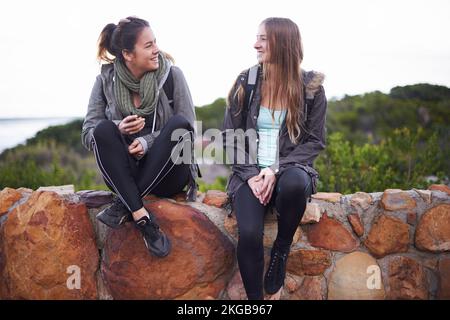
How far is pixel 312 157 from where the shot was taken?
2.42 m

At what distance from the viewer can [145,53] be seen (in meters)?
2.44

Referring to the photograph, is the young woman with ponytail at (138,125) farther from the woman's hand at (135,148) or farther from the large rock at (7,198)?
the large rock at (7,198)

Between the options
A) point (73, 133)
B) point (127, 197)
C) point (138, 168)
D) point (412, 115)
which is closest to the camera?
point (127, 197)

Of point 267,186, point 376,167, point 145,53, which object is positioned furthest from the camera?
point 376,167

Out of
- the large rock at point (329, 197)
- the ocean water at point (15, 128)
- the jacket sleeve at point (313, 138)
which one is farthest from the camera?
the ocean water at point (15, 128)

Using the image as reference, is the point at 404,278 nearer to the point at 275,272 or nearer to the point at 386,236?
the point at 386,236

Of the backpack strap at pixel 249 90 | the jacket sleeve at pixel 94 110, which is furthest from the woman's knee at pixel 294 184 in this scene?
the jacket sleeve at pixel 94 110

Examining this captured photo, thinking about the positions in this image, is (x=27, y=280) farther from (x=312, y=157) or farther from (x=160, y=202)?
(x=312, y=157)

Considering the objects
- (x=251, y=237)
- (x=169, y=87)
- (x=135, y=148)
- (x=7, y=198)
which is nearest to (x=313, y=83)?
(x=169, y=87)

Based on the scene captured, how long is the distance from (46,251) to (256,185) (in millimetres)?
1092

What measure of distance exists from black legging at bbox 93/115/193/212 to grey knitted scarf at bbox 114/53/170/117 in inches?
6.9

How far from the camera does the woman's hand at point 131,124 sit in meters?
2.33
